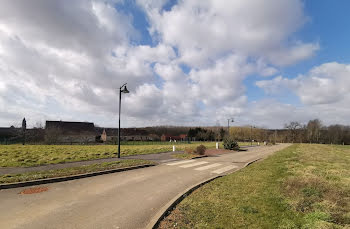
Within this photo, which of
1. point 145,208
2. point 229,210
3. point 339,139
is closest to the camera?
point 229,210

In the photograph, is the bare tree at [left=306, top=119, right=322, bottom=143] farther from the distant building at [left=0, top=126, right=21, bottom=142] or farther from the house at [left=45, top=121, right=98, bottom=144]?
the distant building at [left=0, top=126, right=21, bottom=142]

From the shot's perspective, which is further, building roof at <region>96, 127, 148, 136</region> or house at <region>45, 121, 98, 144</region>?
building roof at <region>96, 127, 148, 136</region>

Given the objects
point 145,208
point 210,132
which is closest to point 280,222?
point 145,208

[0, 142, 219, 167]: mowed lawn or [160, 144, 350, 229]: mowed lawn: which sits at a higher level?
[160, 144, 350, 229]: mowed lawn

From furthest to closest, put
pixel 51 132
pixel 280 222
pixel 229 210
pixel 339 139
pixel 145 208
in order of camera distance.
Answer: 1. pixel 339 139
2. pixel 51 132
3. pixel 145 208
4. pixel 229 210
5. pixel 280 222

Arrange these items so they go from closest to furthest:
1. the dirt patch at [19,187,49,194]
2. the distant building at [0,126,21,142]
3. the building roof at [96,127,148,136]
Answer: the dirt patch at [19,187,49,194]
the distant building at [0,126,21,142]
the building roof at [96,127,148,136]

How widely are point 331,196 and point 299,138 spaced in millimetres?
91120

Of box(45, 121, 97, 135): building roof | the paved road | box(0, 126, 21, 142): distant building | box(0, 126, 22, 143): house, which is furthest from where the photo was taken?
box(45, 121, 97, 135): building roof

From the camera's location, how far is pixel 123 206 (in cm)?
511

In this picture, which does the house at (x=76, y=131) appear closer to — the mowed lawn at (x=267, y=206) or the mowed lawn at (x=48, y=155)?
the mowed lawn at (x=48, y=155)

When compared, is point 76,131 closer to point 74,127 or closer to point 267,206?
point 74,127

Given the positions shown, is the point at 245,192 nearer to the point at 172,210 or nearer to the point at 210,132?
the point at 172,210

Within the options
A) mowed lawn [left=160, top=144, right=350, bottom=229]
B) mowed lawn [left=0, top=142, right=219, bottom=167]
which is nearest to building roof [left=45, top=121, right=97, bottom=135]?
mowed lawn [left=0, top=142, right=219, bottom=167]

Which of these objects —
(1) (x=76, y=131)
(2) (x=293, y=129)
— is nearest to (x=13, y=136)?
(1) (x=76, y=131)
